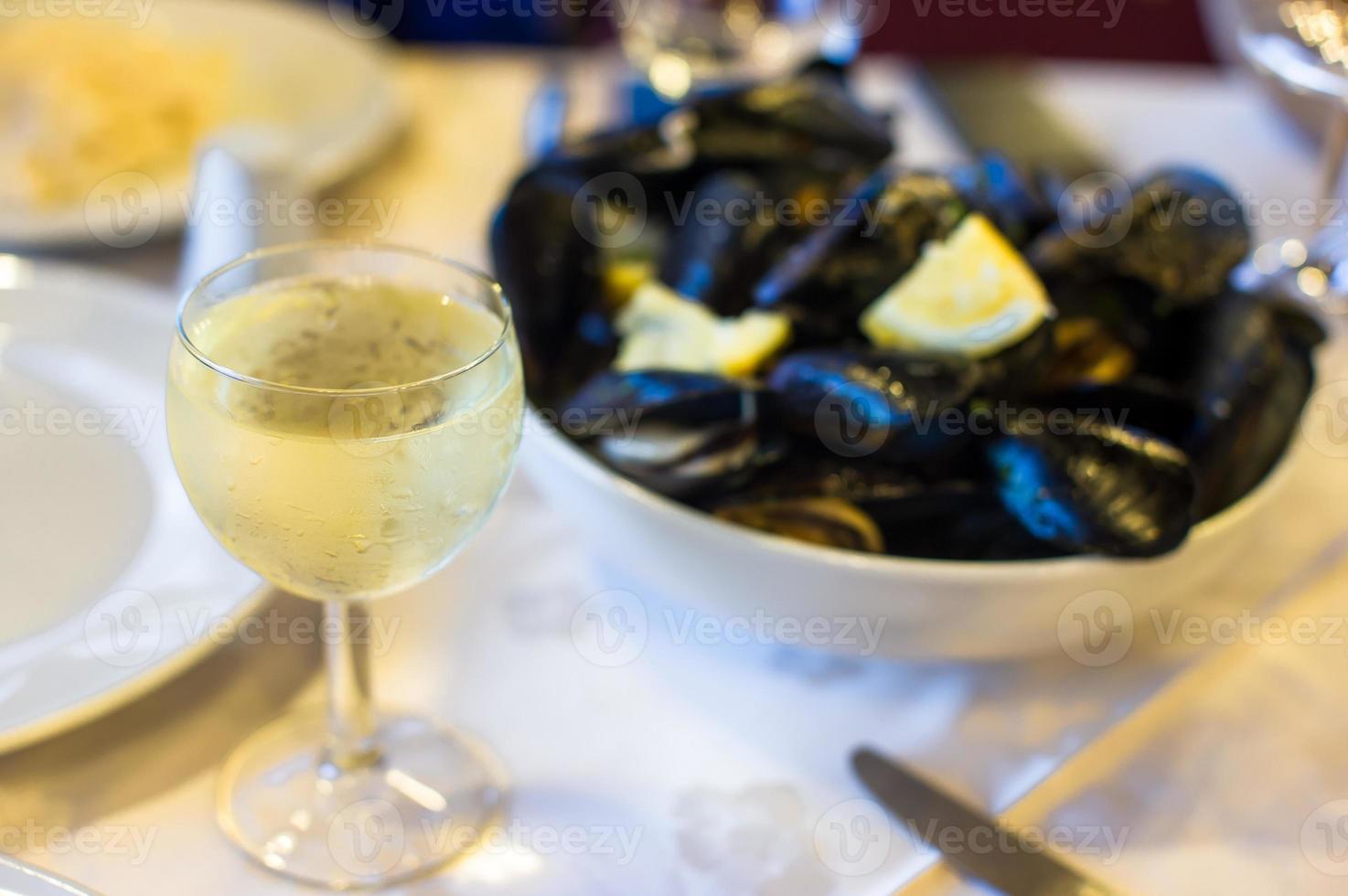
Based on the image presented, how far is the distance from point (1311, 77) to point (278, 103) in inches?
36.1

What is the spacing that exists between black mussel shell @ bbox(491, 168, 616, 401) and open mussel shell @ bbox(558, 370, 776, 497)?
0.46 ft

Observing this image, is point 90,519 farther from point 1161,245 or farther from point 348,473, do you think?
point 1161,245

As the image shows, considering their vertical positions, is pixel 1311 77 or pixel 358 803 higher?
pixel 1311 77

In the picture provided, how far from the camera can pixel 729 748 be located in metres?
0.62

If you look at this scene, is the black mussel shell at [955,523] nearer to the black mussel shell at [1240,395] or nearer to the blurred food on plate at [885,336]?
the blurred food on plate at [885,336]

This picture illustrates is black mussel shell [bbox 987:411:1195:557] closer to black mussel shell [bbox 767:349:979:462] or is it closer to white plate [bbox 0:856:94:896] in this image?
black mussel shell [bbox 767:349:979:462]

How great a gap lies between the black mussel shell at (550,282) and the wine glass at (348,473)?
8.3 inches

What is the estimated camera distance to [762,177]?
2.74 ft

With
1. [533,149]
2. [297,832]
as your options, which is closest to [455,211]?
[533,149]

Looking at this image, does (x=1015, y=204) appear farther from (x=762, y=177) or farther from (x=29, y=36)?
(x=29, y=36)

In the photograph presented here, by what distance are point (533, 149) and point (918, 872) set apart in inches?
30.1

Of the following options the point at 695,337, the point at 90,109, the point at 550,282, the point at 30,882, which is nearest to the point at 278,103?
the point at 90,109

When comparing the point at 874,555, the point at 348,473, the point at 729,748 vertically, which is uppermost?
the point at 348,473

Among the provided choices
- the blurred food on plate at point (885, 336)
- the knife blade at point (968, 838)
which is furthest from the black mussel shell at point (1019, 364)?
the knife blade at point (968, 838)
